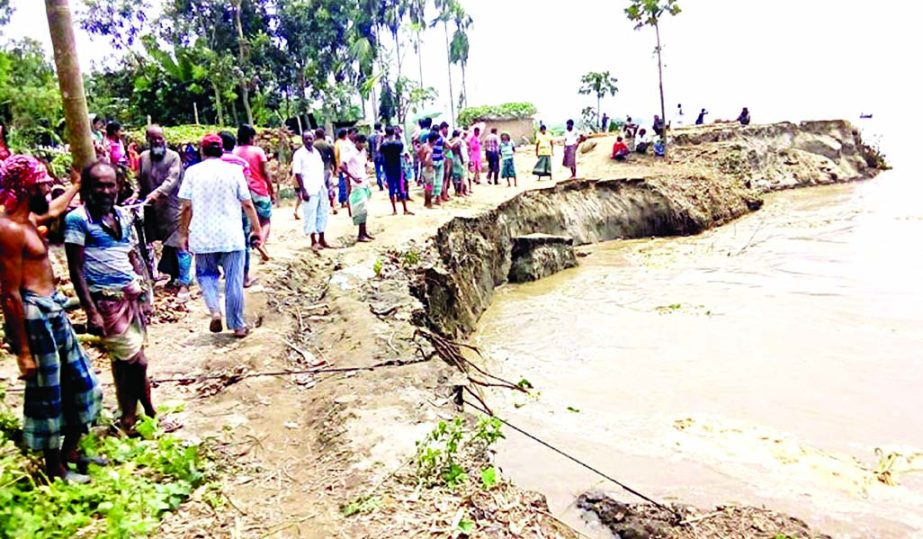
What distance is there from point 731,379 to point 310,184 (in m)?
6.22

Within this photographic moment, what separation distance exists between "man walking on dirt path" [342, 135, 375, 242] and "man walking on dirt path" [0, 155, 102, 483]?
636 centimetres

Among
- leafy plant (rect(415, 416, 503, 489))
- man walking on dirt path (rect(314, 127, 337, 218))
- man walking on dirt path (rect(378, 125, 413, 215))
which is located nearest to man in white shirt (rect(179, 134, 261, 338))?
leafy plant (rect(415, 416, 503, 489))

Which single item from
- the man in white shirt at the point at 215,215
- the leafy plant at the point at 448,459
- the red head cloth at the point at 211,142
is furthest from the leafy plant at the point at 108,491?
the red head cloth at the point at 211,142

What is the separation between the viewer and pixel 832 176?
1066 inches

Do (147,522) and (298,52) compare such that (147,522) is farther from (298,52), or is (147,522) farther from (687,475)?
(298,52)

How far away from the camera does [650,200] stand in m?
19.2

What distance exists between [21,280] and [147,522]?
4.39 feet

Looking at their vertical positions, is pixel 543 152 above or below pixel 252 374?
above

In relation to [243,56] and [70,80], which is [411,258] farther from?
[243,56]

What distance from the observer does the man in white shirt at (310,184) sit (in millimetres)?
9156

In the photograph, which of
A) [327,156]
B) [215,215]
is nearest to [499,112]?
[327,156]

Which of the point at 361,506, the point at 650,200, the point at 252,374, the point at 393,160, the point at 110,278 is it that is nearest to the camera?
the point at 361,506

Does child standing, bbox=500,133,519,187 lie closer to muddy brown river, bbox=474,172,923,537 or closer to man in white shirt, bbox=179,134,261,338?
muddy brown river, bbox=474,172,923,537

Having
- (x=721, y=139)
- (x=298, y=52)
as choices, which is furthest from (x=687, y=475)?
(x=298, y=52)
